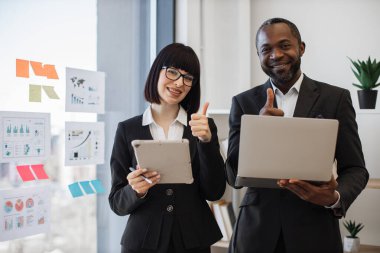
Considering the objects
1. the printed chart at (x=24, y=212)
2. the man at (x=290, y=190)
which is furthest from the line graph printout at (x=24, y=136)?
the man at (x=290, y=190)

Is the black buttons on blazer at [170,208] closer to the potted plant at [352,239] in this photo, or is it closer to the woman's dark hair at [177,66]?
the woman's dark hair at [177,66]

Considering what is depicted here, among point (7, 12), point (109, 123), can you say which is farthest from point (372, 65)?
point (7, 12)

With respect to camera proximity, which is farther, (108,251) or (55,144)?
(108,251)

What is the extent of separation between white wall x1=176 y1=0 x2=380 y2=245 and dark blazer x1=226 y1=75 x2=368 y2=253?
125 cm

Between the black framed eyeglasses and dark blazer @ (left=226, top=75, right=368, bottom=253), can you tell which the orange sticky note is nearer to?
the black framed eyeglasses

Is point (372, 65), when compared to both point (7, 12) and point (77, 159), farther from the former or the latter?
point (7, 12)

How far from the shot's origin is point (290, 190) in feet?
3.86

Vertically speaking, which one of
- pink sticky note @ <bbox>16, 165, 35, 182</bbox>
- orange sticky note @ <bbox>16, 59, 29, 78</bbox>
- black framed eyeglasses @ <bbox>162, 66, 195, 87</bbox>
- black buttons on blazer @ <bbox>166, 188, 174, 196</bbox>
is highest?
orange sticky note @ <bbox>16, 59, 29, 78</bbox>

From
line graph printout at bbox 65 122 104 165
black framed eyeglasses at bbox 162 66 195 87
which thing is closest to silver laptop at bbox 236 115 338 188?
black framed eyeglasses at bbox 162 66 195 87

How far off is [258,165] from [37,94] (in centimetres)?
107

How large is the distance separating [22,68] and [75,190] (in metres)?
0.65

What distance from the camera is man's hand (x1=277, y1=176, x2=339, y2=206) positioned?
3.52 feet

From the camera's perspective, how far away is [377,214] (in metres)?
2.50

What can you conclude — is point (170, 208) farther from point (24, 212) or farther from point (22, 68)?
point (22, 68)
